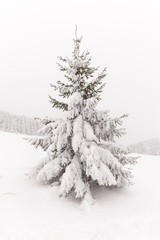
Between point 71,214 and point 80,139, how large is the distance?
3090 mm

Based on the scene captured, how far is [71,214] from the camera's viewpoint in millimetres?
12875

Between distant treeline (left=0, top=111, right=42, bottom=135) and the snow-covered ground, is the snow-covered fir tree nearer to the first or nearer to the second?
the snow-covered ground

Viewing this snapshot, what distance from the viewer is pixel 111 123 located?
14352 millimetres

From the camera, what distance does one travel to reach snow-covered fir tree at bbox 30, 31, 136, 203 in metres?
13.7

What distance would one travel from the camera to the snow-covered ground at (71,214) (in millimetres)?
11375

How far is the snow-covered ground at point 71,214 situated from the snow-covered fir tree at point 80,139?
0.62 metres

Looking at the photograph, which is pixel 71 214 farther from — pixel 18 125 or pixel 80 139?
pixel 18 125

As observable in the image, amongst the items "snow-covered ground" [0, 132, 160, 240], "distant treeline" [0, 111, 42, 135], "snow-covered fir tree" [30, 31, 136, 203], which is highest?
"distant treeline" [0, 111, 42, 135]

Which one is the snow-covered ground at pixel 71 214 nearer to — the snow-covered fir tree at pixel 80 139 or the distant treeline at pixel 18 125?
the snow-covered fir tree at pixel 80 139

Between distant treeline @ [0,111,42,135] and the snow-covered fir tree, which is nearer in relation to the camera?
the snow-covered fir tree

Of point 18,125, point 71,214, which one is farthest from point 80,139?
point 18,125

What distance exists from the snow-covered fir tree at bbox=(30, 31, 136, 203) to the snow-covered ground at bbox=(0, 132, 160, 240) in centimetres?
62

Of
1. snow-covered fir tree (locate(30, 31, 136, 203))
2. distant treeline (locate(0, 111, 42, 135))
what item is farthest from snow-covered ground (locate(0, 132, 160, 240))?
distant treeline (locate(0, 111, 42, 135))

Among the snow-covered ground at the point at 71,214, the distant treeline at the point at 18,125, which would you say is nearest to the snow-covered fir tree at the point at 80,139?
the snow-covered ground at the point at 71,214
